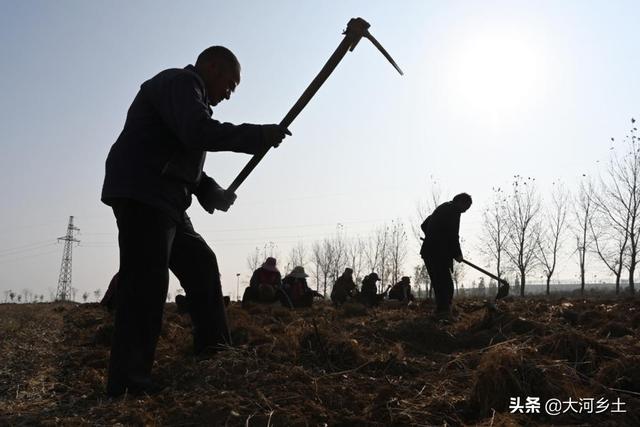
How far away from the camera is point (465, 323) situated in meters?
5.27

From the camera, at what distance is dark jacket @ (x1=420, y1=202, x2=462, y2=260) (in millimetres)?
6606

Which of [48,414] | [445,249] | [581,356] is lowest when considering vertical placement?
[48,414]

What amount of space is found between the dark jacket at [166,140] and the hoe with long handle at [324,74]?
0.60 m

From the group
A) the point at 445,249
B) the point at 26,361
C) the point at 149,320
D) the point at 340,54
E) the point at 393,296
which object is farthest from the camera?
the point at 393,296

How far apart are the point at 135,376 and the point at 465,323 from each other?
376 centimetres

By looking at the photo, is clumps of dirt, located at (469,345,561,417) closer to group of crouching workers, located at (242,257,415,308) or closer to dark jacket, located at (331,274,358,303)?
group of crouching workers, located at (242,257,415,308)

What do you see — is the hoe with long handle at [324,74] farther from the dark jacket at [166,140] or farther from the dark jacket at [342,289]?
the dark jacket at [342,289]

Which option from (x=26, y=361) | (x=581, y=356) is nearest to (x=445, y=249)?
(x=581, y=356)

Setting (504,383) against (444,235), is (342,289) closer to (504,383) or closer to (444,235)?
(444,235)

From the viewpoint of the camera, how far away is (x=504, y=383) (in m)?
2.15

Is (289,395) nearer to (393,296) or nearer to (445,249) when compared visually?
(445,249)

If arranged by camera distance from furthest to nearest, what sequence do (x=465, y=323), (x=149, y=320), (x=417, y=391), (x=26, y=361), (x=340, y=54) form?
1. (x=465, y=323)
2. (x=340, y=54)
3. (x=26, y=361)
4. (x=149, y=320)
5. (x=417, y=391)

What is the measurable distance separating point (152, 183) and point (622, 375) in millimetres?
2512

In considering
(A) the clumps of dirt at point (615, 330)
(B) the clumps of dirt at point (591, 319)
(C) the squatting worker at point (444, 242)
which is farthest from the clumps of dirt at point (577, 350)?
(C) the squatting worker at point (444, 242)
